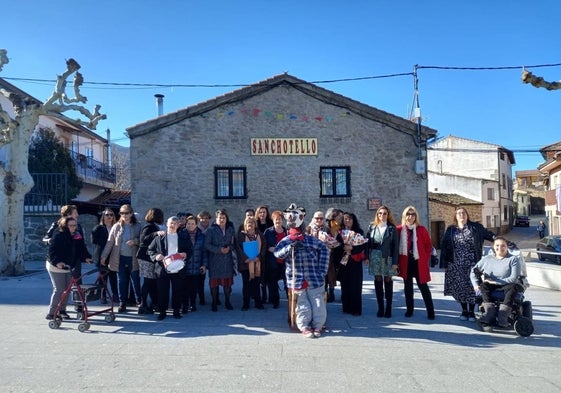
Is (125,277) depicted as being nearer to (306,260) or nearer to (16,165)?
(306,260)

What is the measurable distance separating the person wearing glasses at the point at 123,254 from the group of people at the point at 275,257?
17 mm

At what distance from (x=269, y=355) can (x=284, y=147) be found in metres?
10.5

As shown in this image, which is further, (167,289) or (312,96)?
(312,96)

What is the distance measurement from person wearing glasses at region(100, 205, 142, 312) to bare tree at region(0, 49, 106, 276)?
5.70m

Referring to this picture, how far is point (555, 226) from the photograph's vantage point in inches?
927

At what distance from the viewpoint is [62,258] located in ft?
20.4

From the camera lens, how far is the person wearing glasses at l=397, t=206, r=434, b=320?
6.62 metres

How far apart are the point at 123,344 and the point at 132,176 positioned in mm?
9679

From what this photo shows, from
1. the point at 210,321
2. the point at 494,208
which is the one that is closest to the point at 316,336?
the point at 210,321

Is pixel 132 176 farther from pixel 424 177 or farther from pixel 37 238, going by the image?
pixel 424 177

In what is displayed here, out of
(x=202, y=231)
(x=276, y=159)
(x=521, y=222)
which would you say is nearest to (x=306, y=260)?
(x=202, y=231)

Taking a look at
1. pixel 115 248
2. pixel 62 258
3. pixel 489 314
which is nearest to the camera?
pixel 489 314

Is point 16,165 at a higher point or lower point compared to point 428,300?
higher

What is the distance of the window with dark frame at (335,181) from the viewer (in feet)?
49.0
